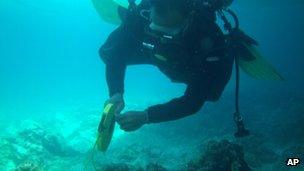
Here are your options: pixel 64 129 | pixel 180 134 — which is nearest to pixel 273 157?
pixel 180 134

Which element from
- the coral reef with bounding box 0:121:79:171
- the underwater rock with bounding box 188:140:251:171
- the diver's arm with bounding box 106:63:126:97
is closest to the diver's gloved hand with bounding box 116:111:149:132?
the diver's arm with bounding box 106:63:126:97

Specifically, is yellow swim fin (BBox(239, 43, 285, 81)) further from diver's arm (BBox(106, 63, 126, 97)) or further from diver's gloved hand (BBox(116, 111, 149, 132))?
diver's gloved hand (BBox(116, 111, 149, 132))

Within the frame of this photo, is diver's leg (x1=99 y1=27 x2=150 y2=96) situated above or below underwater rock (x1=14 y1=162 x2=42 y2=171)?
above

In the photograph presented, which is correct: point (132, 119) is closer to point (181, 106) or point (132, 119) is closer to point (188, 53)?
point (181, 106)

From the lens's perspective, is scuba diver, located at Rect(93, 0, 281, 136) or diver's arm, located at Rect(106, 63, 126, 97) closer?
scuba diver, located at Rect(93, 0, 281, 136)

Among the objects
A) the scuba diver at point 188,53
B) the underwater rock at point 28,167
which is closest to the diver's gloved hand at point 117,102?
the scuba diver at point 188,53

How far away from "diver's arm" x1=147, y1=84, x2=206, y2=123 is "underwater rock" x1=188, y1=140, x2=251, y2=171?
2.13 m

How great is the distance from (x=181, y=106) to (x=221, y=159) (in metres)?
2.61

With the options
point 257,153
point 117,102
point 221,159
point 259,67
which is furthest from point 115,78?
point 257,153

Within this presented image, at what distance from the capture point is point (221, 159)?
5.97 m

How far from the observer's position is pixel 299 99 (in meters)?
17.4

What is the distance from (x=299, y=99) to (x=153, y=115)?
15.6 m

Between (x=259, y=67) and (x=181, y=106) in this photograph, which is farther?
(x=259, y=67)

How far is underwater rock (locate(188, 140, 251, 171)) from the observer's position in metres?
5.59
